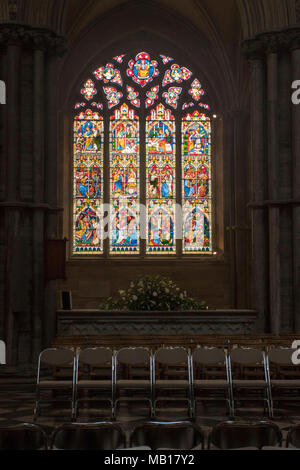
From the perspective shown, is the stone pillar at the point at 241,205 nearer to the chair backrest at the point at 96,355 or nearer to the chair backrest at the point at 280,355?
the chair backrest at the point at 280,355

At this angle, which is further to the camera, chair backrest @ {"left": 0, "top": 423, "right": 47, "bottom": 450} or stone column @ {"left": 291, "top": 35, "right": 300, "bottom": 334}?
stone column @ {"left": 291, "top": 35, "right": 300, "bottom": 334}

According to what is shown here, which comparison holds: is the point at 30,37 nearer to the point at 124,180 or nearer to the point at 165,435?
the point at 124,180

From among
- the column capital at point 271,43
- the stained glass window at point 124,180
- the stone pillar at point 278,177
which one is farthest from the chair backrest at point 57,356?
the stained glass window at point 124,180

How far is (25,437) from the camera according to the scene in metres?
4.34

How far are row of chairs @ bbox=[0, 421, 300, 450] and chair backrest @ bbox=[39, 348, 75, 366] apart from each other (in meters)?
4.61

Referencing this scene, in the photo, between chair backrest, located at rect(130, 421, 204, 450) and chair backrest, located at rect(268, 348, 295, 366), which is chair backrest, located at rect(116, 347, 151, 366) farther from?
chair backrest, located at rect(130, 421, 204, 450)

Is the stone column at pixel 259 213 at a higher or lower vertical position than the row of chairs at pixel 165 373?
higher

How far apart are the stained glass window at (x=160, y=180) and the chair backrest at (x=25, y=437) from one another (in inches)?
665

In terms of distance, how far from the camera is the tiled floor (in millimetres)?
8477

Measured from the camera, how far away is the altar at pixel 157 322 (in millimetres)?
14117

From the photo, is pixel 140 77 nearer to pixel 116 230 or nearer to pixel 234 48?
pixel 234 48

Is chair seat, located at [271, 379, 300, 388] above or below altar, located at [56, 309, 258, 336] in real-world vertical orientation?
below

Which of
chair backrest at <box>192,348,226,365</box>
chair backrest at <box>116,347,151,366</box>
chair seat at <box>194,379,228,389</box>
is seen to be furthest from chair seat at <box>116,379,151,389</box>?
chair backrest at <box>192,348,226,365</box>
